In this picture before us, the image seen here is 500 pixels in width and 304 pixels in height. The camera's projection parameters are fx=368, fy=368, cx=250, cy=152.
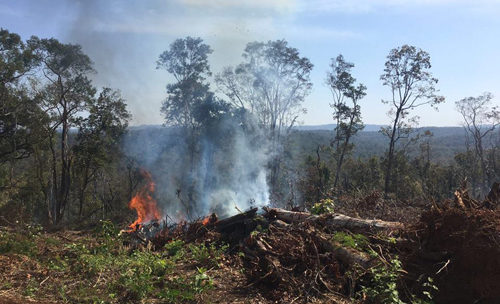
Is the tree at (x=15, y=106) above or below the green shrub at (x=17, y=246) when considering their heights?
above

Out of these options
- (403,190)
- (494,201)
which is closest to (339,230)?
(494,201)

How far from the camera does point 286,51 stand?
3203 centimetres

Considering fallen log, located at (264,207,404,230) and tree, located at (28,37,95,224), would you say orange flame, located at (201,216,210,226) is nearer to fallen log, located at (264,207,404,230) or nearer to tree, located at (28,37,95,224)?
fallen log, located at (264,207,404,230)

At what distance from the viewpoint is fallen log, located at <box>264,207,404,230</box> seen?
22.6 feet

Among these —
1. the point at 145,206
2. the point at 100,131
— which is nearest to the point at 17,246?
the point at 145,206

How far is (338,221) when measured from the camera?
7.64 meters

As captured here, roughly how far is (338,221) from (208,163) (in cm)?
2417

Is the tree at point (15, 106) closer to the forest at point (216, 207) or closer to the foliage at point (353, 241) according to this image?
the forest at point (216, 207)

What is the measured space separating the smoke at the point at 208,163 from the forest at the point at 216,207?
0.11m

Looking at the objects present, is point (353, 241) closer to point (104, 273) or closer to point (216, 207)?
point (104, 273)

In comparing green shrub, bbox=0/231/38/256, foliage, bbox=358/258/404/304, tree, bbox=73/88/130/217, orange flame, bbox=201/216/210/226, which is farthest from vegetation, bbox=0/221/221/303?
tree, bbox=73/88/130/217

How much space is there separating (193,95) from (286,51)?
8949mm

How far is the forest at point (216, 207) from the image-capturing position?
217 inches

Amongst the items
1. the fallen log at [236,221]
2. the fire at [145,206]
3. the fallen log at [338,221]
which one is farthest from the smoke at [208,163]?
the fallen log at [338,221]
